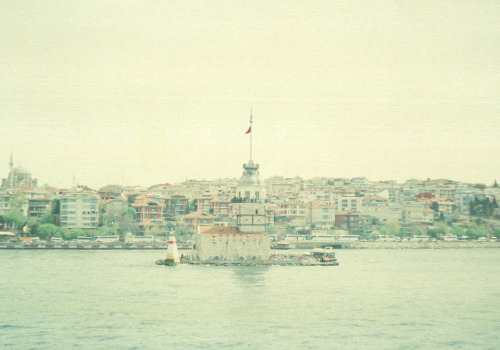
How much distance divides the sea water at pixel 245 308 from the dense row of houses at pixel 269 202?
1307 inches

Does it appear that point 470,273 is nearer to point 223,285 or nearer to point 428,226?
point 223,285

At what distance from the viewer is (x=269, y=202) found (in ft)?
307

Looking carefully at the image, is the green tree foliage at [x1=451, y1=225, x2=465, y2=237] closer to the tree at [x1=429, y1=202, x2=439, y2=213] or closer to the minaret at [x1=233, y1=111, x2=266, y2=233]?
the tree at [x1=429, y1=202, x2=439, y2=213]

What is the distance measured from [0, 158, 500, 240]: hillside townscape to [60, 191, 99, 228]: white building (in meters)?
0.10

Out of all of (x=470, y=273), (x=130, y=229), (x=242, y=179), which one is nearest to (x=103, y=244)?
(x=130, y=229)

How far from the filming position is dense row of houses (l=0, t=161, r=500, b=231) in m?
79.1

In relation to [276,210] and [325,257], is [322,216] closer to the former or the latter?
[276,210]

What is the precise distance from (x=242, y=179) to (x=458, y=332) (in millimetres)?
Answer: 24229

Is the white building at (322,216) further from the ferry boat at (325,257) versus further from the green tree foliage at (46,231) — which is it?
the ferry boat at (325,257)

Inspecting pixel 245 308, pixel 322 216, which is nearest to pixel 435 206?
pixel 322 216

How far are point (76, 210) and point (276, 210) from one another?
24212 millimetres

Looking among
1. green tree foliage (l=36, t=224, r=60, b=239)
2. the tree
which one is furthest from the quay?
the tree

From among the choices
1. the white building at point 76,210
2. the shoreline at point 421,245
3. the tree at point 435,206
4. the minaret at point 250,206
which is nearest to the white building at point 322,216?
the shoreline at point 421,245

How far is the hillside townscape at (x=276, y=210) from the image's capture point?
3041 inches
